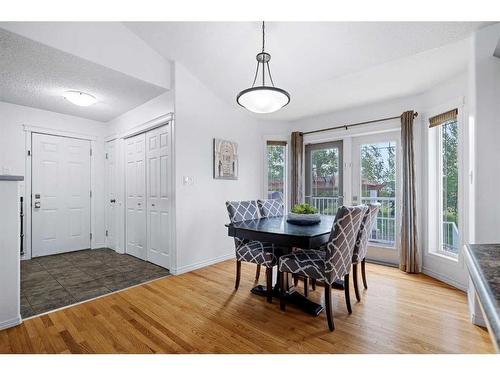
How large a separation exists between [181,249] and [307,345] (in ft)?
6.68

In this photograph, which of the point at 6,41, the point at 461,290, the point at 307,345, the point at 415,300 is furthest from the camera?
the point at 461,290

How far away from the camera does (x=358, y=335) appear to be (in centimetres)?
189

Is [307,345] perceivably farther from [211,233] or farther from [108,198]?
[108,198]

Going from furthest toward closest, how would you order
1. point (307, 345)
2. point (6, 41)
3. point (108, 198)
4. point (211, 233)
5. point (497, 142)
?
point (108, 198) < point (211, 233) < point (6, 41) < point (497, 142) < point (307, 345)

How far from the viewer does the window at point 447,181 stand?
9.84 feet

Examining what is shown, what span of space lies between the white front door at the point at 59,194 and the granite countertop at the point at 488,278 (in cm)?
517

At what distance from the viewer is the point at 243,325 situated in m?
2.04

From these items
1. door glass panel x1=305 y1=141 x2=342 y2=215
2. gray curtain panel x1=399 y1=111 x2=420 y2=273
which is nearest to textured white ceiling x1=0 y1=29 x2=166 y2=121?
door glass panel x1=305 y1=141 x2=342 y2=215

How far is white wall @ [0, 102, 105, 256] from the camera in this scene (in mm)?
3732

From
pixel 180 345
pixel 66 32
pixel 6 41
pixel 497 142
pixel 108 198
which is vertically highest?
pixel 66 32

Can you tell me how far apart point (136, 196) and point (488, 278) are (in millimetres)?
4126

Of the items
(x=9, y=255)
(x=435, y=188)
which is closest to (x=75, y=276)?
(x=9, y=255)
